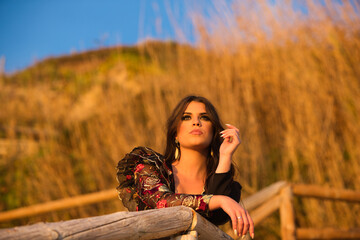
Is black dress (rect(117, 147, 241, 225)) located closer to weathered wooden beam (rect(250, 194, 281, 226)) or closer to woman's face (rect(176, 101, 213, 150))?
woman's face (rect(176, 101, 213, 150))

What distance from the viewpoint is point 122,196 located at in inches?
61.1

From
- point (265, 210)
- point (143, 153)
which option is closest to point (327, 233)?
point (265, 210)

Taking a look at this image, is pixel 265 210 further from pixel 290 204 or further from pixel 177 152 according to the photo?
pixel 177 152

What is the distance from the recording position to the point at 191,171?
1.63 metres

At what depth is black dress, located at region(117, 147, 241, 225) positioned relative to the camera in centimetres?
133

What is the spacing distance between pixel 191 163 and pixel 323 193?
7.11 feet

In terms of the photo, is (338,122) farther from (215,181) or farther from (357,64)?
(215,181)

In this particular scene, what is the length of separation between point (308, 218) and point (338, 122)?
1.12 meters

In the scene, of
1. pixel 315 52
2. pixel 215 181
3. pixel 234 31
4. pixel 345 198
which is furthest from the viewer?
pixel 234 31

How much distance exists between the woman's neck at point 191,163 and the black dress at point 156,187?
0.07 m

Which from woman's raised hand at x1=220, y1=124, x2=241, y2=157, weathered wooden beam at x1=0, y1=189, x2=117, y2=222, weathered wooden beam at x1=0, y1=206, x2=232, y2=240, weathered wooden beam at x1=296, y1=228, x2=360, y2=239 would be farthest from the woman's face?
weathered wooden beam at x1=0, y1=189, x2=117, y2=222

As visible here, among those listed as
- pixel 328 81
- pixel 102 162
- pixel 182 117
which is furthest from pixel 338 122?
pixel 182 117

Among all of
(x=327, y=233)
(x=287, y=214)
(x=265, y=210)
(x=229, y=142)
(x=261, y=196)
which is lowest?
(x=327, y=233)

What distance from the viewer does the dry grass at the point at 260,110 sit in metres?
4.20
